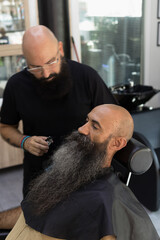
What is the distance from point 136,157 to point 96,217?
0.28 m

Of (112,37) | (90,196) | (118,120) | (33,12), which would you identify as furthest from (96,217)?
(112,37)

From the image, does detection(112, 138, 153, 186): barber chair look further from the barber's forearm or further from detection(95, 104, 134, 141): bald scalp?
the barber's forearm

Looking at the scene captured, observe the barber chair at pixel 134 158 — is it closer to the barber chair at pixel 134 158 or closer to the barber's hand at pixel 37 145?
the barber chair at pixel 134 158

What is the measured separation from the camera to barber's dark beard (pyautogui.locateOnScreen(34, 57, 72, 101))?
153cm

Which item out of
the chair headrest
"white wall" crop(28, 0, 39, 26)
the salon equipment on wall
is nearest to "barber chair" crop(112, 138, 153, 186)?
the chair headrest

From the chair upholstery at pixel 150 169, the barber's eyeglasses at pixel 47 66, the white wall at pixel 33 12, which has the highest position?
the white wall at pixel 33 12

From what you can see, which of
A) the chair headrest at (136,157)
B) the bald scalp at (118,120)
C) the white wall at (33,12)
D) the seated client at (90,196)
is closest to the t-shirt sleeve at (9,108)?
the seated client at (90,196)

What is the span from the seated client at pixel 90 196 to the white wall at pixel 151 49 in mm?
3155

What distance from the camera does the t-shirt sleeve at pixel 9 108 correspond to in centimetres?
164

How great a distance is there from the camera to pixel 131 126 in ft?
4.17

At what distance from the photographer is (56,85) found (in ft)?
5.06

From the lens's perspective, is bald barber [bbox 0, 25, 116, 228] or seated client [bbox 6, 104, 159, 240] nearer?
seated client [bbox 6, 104, 159, 240]

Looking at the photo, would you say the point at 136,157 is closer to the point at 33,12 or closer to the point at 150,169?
the point at 150,169

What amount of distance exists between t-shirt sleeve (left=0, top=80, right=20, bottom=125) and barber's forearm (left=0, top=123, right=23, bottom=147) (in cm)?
3
